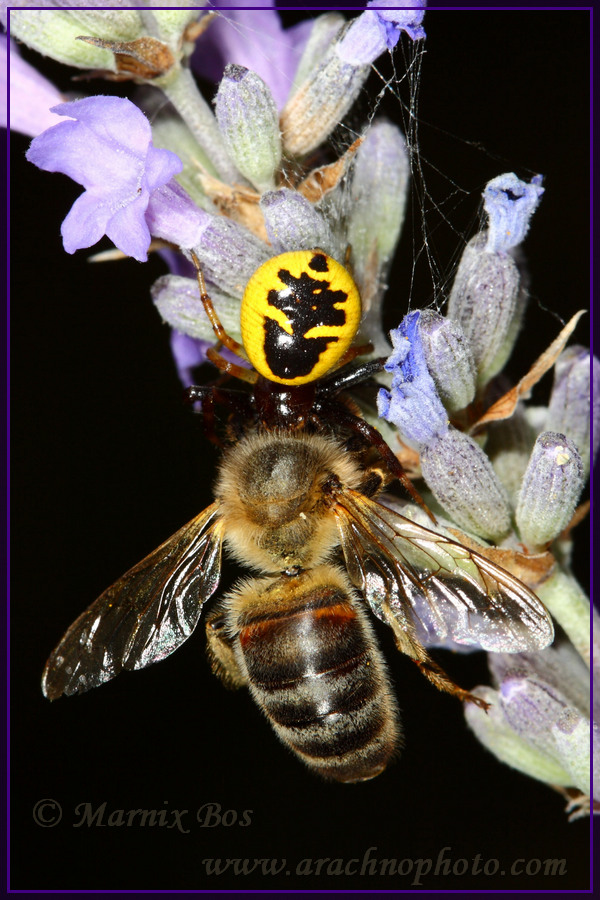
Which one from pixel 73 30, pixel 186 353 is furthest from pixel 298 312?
pixel 73 30

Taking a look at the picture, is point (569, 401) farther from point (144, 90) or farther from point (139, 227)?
point (144, 90)

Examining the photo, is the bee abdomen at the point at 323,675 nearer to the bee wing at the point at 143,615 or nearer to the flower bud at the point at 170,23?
the bee wing at the point at 143,615

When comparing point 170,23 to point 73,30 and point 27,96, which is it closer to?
point 73,30

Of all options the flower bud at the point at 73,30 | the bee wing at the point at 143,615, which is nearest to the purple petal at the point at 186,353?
the bee wing at the point at 143,615

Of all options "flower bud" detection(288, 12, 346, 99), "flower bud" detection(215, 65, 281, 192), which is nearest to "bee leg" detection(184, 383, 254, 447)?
"flower bud" detection(215, 65, 281, 192)

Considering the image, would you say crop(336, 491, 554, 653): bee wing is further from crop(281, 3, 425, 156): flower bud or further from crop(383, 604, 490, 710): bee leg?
crop(281, 3, 425, 156): flower bud
